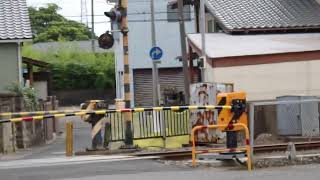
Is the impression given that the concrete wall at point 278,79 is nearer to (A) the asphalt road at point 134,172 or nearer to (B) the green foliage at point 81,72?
(A) the asphalt road at point 134,172

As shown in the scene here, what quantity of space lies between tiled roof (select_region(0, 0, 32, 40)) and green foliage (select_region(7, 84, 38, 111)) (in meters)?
2.24

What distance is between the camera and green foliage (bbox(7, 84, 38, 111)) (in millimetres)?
24991

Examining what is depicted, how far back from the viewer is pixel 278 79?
24.3 meters

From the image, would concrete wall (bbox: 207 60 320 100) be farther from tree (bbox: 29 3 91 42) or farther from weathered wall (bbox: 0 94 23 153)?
tree (bbox: 29 3 91 42)

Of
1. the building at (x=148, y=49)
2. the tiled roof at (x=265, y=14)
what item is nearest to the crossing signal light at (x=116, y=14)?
the tiled roof at (x=265, y=14)

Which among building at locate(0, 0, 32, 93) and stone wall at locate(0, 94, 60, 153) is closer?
stone wall at locate(0, 94, 60, 153)

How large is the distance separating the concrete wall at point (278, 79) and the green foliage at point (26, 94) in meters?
6.77

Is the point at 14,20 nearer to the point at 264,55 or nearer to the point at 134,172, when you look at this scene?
the point at 264,55

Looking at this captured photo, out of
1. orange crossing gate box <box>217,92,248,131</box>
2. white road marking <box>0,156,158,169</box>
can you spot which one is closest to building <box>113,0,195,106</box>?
white road marking <box>0,156,158,169</box>

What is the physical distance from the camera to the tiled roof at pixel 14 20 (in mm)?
27109

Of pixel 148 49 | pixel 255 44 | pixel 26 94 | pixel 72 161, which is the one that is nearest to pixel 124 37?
pixel 72 161

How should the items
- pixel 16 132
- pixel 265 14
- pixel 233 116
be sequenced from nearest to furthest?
1. pixel 233 116
2. pixel 16 132
3. pixel 265 14

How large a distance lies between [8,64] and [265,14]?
11032 millimetres

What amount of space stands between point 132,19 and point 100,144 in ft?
103
